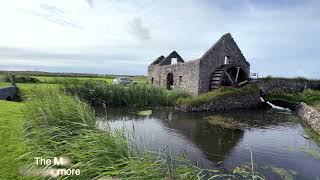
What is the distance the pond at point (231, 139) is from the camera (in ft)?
34.6

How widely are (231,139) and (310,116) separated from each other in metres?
7.01

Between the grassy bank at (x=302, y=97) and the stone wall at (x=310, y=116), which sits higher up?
the grassy bank at (x=302, y=97)

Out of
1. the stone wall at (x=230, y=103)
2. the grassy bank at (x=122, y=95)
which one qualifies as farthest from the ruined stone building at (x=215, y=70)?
the grassy bank at (x=122, y=95)

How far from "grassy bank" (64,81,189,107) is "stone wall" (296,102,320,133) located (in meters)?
9.43

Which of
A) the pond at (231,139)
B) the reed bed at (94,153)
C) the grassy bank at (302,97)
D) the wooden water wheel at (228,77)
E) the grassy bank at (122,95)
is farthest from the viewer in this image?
the wooden water wheel at (228,77)

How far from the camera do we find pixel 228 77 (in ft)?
94.1

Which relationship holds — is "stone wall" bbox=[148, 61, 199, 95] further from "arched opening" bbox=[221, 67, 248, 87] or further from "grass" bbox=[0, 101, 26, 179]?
"grass" bbox=[0, 101, 26, 179]

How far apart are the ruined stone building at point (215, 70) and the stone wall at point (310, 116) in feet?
23.0

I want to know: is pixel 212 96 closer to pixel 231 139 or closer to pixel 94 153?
pixel 231 139

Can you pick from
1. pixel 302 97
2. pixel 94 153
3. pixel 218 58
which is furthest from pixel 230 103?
pixel 94 153

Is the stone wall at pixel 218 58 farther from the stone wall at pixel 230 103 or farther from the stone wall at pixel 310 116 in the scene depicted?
the stone wall at pixel 310 116

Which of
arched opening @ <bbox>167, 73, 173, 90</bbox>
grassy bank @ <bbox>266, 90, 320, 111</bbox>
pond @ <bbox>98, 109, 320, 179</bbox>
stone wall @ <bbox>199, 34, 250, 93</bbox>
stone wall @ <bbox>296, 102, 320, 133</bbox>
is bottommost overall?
pond @ <bbox>98, 109, 320, 179</bbox>

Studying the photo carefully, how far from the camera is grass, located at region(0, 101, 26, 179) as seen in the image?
6.58m

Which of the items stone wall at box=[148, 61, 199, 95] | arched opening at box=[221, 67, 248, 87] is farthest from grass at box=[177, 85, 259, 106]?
stone wall at box=[148, 61, 199, 95]
